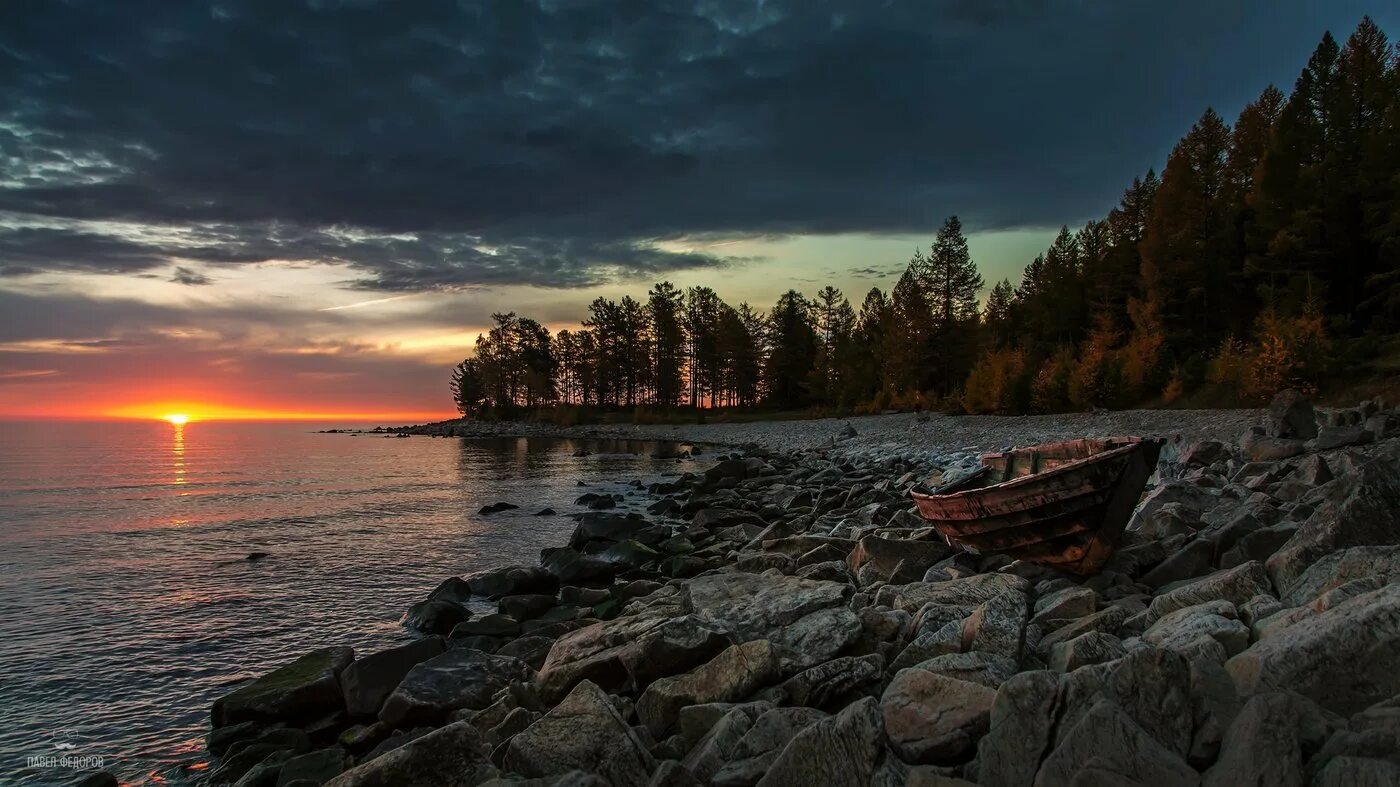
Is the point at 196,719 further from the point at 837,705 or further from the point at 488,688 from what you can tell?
the point at 837,705

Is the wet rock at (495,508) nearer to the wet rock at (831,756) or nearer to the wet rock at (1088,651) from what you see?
the wet rock at (1088,651)

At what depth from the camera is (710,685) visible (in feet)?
22.4

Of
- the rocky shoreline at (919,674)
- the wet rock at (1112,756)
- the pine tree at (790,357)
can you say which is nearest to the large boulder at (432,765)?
the rocky shoreline at (919,674)

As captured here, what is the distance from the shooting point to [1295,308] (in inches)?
1849

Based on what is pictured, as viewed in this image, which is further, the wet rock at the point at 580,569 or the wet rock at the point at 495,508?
the wet rock at the point at 495,508

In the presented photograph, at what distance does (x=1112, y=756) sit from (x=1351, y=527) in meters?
5.54

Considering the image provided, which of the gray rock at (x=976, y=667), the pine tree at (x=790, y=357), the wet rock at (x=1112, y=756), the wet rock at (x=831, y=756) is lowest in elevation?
the wet rock at (x=831, y=756)

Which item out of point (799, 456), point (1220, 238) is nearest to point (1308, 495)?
point (799, 456)

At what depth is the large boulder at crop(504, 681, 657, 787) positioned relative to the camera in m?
5.51

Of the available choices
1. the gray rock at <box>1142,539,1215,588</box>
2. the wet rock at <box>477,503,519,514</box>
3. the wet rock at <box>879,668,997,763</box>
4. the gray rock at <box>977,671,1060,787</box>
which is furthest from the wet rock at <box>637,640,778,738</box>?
the wet rock at <box>477,503,519,514</box>

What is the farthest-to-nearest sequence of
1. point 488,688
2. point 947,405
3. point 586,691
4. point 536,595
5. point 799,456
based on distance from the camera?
point 947,405
point 799,456
point 536,595
point 488,688
point 586,691

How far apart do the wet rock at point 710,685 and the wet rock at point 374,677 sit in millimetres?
4187

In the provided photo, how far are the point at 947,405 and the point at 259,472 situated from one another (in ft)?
173

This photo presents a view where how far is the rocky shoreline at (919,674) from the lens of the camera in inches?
178
